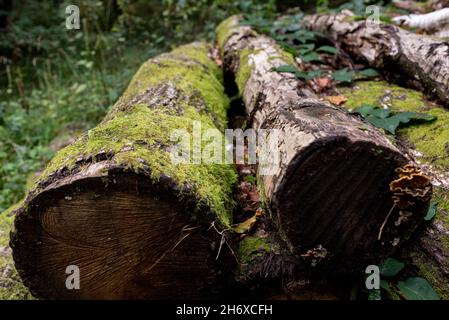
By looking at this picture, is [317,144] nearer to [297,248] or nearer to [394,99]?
[297,248]

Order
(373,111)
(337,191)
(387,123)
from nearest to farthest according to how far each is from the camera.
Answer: (337,191) < (387,123) < (373,111)

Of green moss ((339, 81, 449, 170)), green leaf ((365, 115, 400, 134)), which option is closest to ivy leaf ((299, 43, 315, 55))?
green moss ((339, 81, 449, 170))

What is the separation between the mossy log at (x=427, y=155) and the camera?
5.49 ft

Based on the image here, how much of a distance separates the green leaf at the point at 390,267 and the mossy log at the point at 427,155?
3.2 inches

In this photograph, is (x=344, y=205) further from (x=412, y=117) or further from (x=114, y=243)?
(x=412, y=117)

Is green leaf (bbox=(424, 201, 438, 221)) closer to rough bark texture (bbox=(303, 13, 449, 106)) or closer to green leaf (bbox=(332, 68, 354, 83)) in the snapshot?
rough bark texture (bbox=(303, 13, 449, 106))

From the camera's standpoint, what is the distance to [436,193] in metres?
1.89

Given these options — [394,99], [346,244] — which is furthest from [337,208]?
[394,99]

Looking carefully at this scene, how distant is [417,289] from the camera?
1.62 meters

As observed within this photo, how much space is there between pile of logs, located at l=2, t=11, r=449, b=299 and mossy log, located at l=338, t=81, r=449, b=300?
0.20 metres

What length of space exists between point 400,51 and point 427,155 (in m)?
1.23

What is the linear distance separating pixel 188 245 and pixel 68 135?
342 cm

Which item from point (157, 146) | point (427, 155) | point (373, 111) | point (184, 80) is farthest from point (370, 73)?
point (157, 146)

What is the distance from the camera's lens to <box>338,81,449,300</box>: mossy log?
5.49 ft
